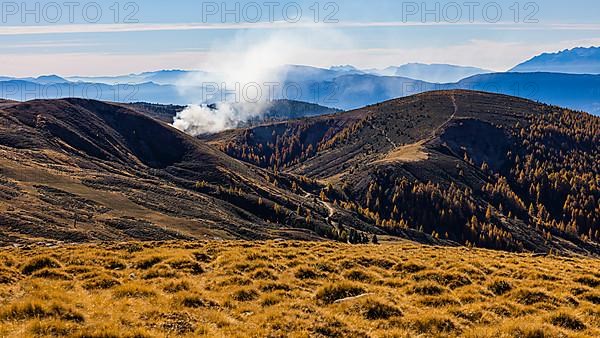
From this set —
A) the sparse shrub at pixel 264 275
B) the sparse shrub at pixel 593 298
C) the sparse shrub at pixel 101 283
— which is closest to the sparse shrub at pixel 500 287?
the sparse shrub at pixel 593 298

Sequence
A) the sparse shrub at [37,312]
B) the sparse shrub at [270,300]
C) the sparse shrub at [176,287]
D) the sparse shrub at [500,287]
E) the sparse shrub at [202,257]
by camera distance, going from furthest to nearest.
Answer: the sparse shrub at [202,257], the sparse shrub at [500,287], the sparse shrub at [176,287], the sparse shrub at [270,300], the sparse shrub at [37,312]

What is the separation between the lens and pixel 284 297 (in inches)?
849

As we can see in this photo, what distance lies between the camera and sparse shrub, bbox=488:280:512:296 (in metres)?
24.0

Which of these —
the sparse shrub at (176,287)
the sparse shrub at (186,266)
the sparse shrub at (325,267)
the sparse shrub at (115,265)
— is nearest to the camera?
the sparse shrub at (176,287)

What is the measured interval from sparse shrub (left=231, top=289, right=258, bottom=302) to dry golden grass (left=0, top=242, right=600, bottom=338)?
0.05 metres

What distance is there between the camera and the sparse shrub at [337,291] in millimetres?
21658

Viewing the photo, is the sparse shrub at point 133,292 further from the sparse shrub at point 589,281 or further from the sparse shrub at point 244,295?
the sparse shrub at point 589,281

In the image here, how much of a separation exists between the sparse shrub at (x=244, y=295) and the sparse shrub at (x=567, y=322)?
12589 mm

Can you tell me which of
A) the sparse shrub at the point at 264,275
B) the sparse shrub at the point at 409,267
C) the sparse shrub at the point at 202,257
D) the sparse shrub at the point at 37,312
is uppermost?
the sparse shrub at the point at 37,312

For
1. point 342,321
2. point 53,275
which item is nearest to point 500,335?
point 342,321

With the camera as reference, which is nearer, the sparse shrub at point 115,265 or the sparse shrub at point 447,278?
the sparse shrub at point 447,278

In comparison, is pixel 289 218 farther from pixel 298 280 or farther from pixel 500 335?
pixel 500 335

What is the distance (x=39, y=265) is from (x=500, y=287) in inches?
998

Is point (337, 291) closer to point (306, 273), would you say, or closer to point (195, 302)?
point (306, 273)
